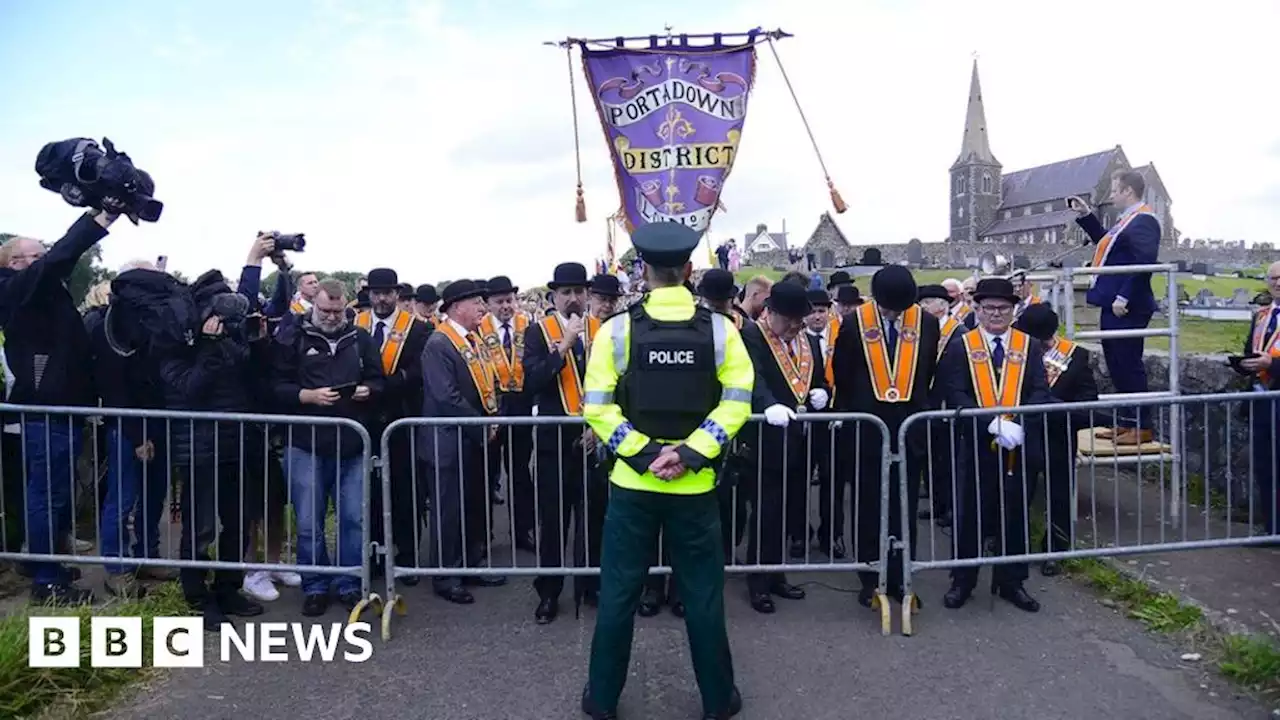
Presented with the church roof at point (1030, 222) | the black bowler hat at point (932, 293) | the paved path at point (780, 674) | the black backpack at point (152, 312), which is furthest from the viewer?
the church roof at point (1030, 222)

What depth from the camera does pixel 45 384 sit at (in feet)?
17.5

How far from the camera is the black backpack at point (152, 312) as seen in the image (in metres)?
5.00

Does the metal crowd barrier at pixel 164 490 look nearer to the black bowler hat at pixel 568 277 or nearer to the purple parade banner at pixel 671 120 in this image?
the black bowler hat at pixel 568 277

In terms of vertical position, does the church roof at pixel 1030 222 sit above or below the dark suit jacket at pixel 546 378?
above

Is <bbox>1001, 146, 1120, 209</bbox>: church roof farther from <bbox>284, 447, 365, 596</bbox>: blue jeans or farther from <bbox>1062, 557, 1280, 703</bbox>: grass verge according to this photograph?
<bbox>284, 447, 365, 596</bbox>: blue jeans

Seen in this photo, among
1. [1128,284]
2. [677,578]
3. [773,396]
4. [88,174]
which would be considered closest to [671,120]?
[773,396]

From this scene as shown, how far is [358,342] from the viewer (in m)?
5.62

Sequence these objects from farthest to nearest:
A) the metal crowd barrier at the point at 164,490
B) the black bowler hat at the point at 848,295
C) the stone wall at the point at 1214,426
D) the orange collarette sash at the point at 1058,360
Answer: the black bowler hat at the point at 848,295, the stone wall at the point at 1214,426, the orange collarette sash at the point at 1058,360, the metal crowd barrier at the point at 164,490

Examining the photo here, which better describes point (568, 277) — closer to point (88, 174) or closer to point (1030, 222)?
point (88, 174)

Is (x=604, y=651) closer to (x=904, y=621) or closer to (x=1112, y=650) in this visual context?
(x=904, y=621)

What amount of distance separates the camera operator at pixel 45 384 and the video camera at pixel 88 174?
48 cm

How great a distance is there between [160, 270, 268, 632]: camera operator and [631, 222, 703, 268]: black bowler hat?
98.9 inches

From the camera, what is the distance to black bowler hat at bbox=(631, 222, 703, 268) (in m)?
3.80

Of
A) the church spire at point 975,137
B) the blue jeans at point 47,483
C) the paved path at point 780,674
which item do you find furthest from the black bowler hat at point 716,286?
the church spire at point 975,137
